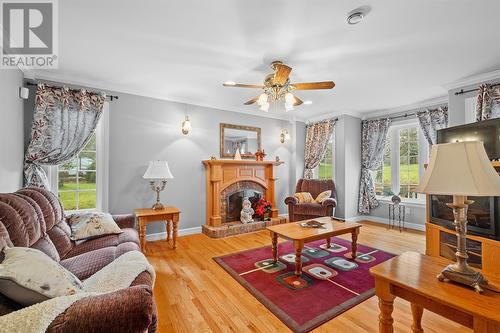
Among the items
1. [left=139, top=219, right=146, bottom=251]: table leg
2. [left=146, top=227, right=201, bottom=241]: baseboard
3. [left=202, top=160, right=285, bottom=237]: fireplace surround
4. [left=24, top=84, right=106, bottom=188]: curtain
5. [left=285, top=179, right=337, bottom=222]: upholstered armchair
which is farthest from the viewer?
[left=285, top=179, right=337, bottom=222]: upholstered armchair

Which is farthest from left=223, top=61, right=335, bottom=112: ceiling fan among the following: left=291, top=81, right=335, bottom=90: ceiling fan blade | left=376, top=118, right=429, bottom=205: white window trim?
left=376, top=118, right=429, bottom=205: white window trim

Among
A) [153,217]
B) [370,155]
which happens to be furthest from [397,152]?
[153,217]

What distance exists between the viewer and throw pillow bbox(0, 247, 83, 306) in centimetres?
99

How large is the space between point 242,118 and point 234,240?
8.33ft

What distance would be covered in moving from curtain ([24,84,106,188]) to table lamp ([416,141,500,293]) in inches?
154

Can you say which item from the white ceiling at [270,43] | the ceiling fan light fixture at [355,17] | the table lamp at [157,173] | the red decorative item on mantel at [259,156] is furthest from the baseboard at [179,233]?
the ceiling fan light fixture at [355,17]

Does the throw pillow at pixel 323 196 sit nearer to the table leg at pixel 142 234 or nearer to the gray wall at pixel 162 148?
the gray wall at pixel 162 148

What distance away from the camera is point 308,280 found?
8.21 ft

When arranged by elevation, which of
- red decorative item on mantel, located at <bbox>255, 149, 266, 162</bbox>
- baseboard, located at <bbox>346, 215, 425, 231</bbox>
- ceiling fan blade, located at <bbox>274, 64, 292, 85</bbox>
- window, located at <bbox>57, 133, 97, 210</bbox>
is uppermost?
ceiling fan blade, located at <bbox>274, 64, 292, 85</bbox>

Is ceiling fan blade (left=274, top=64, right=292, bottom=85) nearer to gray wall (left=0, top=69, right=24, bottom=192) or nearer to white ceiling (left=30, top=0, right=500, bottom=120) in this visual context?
white ceiling (left=30, top=0, right=500, bottom=120)

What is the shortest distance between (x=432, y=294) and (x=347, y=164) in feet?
14.0

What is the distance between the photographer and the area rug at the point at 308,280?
6.50 ft

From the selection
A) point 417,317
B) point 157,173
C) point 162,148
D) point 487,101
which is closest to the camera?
point 417,317

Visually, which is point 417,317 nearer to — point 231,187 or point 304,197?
point 304,197
